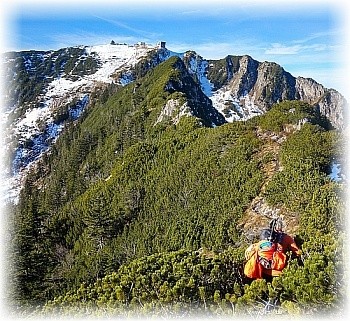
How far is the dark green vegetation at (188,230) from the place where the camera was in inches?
400

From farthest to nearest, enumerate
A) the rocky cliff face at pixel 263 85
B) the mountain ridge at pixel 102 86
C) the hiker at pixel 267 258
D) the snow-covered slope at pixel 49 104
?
the rocky cliff face at pixel 263 85, the mountain ridge at pixel 102 86, the snow-covered slope at pixel 49 104, the hiker at pixel 267 258

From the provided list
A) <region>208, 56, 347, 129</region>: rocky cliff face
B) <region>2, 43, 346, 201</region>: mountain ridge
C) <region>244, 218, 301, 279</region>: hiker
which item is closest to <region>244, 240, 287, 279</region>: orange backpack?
<region>244, 218, 301, 279</region>: hiker

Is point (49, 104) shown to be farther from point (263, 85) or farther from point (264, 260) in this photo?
point (264, 260)

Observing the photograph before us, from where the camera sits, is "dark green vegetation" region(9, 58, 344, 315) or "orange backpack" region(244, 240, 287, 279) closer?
"dark green vegetation" region(9, 58, 344, 315)

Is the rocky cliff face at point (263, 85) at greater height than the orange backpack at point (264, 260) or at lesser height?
greater

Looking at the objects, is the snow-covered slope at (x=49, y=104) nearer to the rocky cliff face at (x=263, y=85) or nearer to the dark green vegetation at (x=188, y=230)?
the rocky cliff face at (x=263, y=85)

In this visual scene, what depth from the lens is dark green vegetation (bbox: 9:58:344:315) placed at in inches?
400

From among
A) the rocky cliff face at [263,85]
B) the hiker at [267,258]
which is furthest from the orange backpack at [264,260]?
the rocky cliff face at [263,85]

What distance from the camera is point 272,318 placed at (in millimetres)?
8492

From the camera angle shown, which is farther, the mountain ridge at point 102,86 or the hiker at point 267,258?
the mountain ridge at point 102,86

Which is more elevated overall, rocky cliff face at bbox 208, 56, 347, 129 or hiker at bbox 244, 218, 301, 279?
rocky cliff face at bbox 208, 56, 347, 129

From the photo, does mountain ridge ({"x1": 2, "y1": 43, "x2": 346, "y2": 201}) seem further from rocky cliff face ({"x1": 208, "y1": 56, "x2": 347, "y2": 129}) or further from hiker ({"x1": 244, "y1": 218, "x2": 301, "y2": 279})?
hiker ({"x1": 244, "y1": 218, "x2": 301, "y2": 279})

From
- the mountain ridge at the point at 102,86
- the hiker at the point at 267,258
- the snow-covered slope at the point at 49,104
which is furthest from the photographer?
the mountain ridge at the point at 102,86

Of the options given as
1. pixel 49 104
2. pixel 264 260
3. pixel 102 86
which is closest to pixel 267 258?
pixel 264 260
